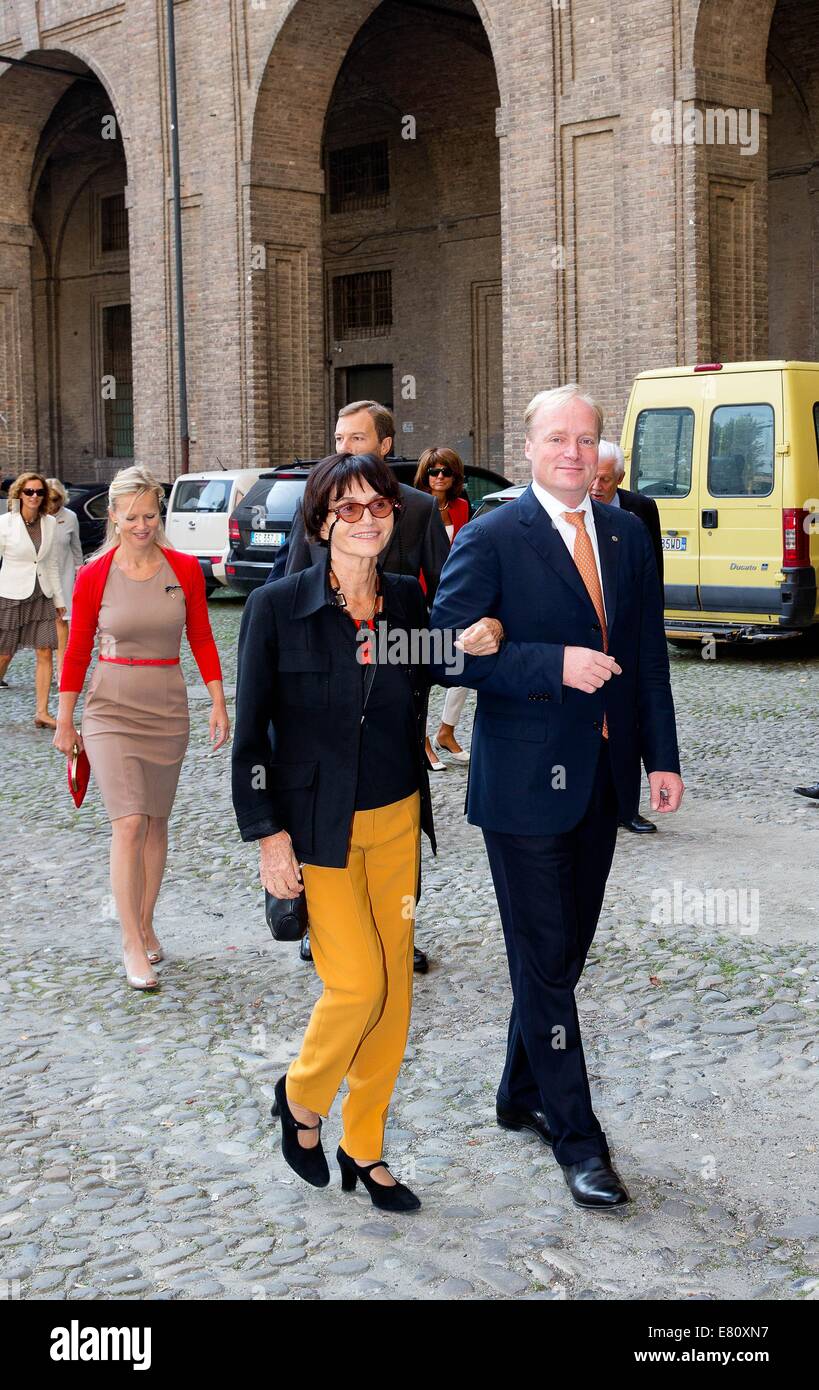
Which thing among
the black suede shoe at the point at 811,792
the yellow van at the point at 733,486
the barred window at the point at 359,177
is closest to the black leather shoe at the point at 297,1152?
the black suede shoe at the point at 811,792

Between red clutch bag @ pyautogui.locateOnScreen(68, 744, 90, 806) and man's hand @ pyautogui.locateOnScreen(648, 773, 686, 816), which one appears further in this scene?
red clutch bag @ pyautogui.locateOnScreen(68, 744, 90, 806)

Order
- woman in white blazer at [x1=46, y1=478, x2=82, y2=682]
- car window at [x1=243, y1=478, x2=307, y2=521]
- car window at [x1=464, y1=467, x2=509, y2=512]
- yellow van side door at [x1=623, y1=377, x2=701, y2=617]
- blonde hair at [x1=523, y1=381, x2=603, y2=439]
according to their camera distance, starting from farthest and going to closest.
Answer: car window at [x1=464, y1=467, x2=509, y2=512] → car window at [x1=243, y1=478, x2=307, y2=521] → yellow van side door at [x1=623, y1=377, x2=701, y2=617] → woman in white blazer at [x1=46, y1=478, x2=82, y2=682] → blonde hair at [x1=523, y1=381, x2=603, y2=439]

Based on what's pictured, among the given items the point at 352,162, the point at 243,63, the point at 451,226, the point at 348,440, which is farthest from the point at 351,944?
the point at 352,162

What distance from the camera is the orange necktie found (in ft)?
11.3

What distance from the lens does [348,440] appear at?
14.7 feet

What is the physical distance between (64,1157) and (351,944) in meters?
0.98

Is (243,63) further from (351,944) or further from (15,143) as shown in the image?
(351,944)

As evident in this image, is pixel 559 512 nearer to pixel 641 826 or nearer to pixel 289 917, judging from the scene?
pixel 289 917

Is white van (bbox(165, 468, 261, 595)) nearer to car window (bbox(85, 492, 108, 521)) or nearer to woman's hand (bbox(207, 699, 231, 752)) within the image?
car window (bbox(85, 492, 108, 521))

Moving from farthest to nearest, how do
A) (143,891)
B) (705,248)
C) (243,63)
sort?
(243,63) < (705,248) < (143,891)

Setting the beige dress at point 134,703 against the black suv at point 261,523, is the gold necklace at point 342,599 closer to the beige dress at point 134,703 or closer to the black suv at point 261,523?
the beige dress at point 134,703

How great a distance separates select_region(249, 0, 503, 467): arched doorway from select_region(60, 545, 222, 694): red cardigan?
16864mm

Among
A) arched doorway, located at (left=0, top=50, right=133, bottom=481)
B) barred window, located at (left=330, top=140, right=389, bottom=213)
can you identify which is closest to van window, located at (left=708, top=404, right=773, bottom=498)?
barred window, located at (left=330, top=140, right=389, bottom=213)

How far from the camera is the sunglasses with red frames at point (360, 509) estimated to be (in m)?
3.24
